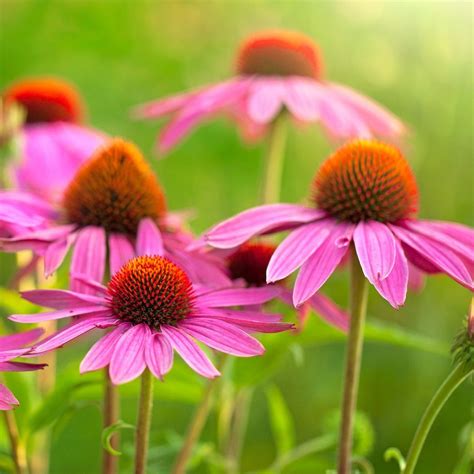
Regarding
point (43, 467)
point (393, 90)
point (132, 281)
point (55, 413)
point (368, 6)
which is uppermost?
point (368, 6)

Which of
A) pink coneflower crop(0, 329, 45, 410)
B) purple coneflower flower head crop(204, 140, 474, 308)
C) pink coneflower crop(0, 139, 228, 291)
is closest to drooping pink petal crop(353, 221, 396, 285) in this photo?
purple coneflower flower head crop(204, 140, 474, 308)

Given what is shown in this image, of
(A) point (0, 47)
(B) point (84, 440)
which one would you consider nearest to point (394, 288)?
(B) point (84, 440)

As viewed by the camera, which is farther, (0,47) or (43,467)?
(0,47)

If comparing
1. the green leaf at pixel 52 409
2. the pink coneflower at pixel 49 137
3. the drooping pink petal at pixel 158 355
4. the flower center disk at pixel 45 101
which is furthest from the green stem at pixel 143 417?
the flower center disk at pixel 45 101

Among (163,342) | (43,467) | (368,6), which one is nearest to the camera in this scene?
(163,342)

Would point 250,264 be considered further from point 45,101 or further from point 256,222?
point 45,101

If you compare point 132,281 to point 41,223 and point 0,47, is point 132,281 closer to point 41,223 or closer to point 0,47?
point 41,223
